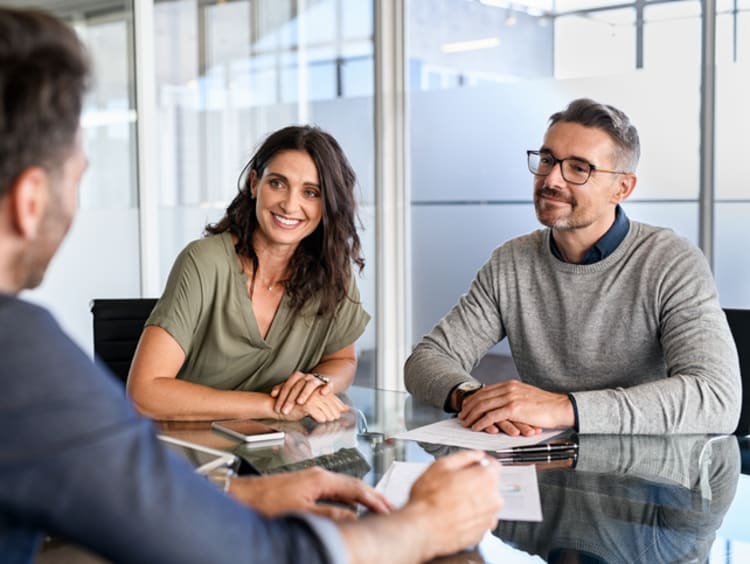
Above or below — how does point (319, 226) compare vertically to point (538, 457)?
above

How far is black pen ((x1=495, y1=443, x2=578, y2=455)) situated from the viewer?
6.19ft

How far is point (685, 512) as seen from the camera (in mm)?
1529

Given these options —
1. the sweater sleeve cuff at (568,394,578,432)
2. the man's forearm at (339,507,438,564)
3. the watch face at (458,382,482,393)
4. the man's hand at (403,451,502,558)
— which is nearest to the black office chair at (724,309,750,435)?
the sweater sleeve cuff at (568,394,578,432)

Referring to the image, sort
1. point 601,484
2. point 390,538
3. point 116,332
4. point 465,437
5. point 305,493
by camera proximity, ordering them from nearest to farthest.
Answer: point 390,538 → point 305,493 → point 601,484 → point 465,437 → point 116,332

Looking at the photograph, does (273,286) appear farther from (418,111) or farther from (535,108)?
(418,111)

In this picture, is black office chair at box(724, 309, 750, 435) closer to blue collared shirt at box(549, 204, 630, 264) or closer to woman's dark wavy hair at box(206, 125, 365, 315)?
blue collared shirt at box(549, 204, 630, 264)

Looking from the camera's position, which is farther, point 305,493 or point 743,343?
point 743,343

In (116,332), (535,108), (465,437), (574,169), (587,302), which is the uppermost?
(535,108)

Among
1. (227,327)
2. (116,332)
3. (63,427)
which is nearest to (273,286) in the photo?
(227,327)

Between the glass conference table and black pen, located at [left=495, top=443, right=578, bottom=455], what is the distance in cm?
4

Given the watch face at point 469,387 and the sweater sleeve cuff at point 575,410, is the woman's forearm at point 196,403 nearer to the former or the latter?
the watch face at point 469,387

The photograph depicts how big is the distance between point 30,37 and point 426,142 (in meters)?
4.39

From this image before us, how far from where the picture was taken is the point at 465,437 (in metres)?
2.04

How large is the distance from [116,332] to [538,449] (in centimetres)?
160
